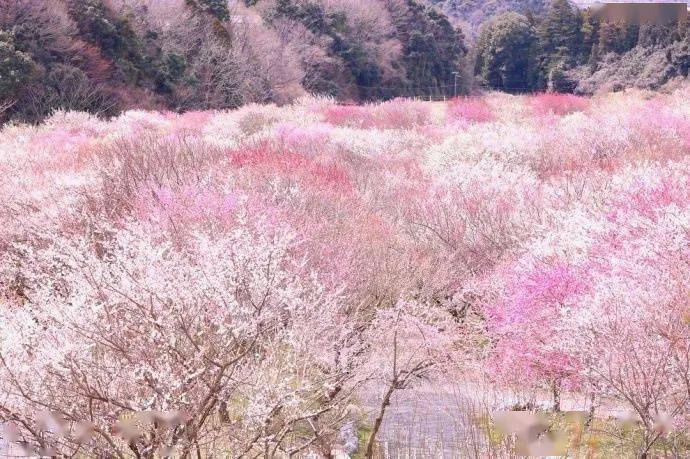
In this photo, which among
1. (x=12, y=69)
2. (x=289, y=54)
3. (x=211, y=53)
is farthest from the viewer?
(x=289, y=54)

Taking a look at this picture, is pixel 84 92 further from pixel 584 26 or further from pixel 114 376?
pixel 584 26

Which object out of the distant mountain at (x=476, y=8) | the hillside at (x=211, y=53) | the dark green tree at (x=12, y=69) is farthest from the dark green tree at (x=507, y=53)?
the dark green tree at (x=12, y=69)

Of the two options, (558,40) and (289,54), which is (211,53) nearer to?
(289,54)

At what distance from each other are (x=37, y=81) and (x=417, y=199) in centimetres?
1746

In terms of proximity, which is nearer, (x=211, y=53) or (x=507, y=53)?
(x=211, y=53)

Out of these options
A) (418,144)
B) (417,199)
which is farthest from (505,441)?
(418,144)

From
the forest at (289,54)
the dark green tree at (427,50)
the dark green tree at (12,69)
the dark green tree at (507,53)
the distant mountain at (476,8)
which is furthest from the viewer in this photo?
the distant mountain at (476,8)

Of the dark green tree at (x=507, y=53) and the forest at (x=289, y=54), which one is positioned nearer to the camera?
the forest at (x=289, y=54)

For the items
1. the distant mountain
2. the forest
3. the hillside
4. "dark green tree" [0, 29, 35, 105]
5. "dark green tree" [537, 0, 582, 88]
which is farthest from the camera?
the distant mountain

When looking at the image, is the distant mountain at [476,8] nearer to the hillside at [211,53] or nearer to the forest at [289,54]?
the forest at [289,54]

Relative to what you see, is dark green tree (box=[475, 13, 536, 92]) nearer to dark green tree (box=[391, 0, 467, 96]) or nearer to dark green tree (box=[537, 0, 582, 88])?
dark green tree (box=[537, 0, 582, 88])

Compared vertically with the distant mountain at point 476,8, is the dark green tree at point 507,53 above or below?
below

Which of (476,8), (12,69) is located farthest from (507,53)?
(12,69)

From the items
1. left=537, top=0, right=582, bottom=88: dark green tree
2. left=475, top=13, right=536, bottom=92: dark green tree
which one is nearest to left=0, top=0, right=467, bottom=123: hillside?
left=475, top=13, right=536, bottom=92: dark green tree
